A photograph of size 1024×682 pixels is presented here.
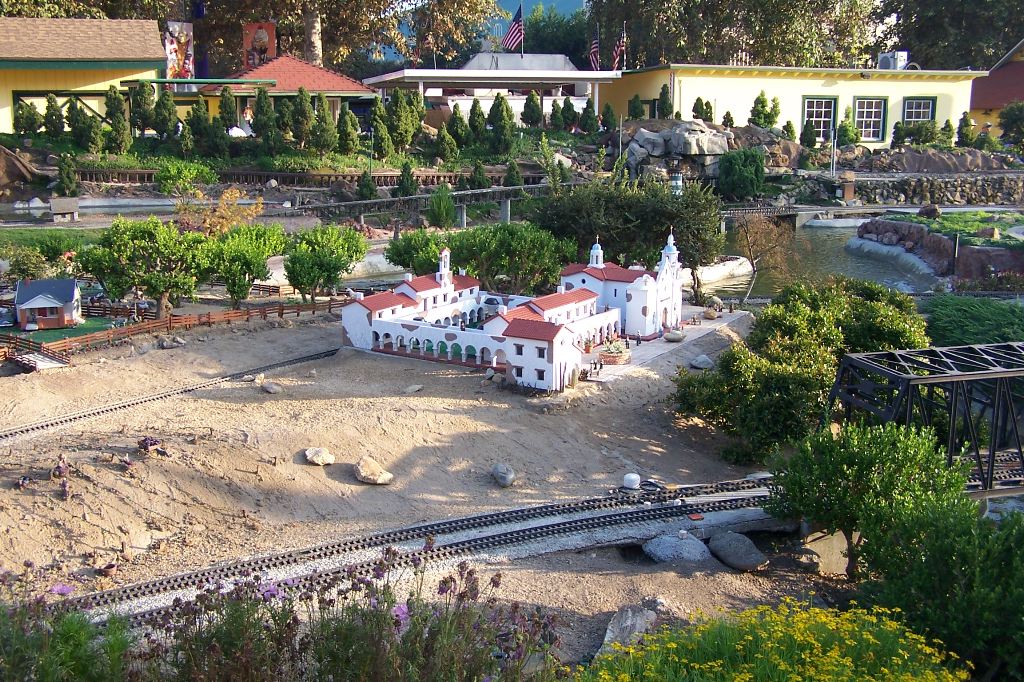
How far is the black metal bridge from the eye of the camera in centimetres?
2553

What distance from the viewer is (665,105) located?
3270 inches

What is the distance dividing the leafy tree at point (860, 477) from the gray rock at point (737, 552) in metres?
1.18

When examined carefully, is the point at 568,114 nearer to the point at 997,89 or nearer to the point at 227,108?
the point at 227,108

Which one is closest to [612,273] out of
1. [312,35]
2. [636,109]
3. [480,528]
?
[480,528]

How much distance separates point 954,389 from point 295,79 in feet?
203

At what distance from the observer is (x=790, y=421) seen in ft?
104

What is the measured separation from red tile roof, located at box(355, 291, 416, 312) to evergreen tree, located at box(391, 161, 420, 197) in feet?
89.8

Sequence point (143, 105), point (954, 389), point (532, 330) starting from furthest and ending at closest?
point (143, 105)
point (532, 330)
point (954, 389)

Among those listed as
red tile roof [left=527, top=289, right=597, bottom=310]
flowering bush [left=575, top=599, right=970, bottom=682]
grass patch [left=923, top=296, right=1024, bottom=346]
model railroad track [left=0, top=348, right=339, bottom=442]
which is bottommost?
model railroad track [left=0, top=348, right=339, bottom=442]

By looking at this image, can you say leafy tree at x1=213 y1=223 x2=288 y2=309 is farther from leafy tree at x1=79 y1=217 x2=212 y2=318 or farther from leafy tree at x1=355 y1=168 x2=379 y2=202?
leafy tree at x1=355 y1=168 x2=379 y2=202

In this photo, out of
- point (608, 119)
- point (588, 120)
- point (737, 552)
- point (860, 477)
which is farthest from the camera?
point (608, 119)

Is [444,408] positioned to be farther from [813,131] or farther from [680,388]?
[813,131]

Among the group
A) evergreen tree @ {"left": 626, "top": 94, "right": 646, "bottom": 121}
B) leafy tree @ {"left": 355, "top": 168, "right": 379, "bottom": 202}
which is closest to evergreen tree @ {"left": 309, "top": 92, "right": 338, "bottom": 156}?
leafy tree @ {"left": 355, "top": 168, "right": 379, "bottom": 202}

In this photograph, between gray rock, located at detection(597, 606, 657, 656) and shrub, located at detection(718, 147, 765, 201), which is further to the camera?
shrub, located at detection(718, 147, 765, 201)
